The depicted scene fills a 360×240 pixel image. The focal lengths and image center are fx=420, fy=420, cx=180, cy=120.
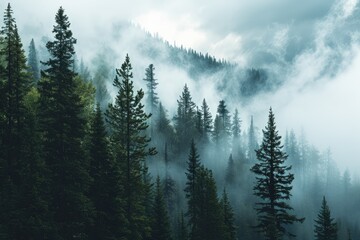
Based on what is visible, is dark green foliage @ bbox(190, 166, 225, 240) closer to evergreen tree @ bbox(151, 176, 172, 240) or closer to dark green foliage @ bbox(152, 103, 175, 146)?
evergreen tree @ bbox(151, 176, 172, 240)

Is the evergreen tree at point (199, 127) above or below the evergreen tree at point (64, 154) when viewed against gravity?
above

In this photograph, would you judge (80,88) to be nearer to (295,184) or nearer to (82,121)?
(82,121)

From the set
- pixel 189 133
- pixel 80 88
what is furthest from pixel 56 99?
pixel 189 133

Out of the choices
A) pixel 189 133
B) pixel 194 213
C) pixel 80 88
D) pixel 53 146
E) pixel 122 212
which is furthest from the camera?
pixel 189 133

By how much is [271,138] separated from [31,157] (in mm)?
17484

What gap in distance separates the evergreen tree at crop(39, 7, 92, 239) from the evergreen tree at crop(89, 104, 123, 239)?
3.44 feet

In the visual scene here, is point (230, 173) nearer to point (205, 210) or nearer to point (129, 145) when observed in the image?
point (205, 210)

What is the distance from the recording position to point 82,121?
2922 cm

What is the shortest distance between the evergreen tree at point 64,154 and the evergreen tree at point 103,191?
1048 millimetres

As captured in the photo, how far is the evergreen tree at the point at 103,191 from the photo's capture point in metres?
30.1

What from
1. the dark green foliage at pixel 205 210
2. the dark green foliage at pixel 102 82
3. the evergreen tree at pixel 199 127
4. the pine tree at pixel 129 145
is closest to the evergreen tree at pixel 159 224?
the dark green foliage at pixel 205 210

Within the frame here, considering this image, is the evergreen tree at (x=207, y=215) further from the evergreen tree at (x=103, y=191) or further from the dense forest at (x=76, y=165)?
the evergreen tree at (x=103, y=191)

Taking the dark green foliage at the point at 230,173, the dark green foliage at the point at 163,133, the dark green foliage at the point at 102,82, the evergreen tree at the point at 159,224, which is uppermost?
the dark green foliage at the point at 102,82

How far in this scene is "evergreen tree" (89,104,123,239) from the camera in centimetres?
3014
